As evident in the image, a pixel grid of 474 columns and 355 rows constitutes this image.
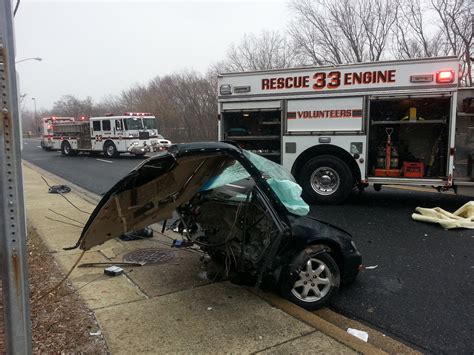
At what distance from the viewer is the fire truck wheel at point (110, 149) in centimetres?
2508

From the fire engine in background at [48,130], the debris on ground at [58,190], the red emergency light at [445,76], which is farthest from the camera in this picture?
the fire engine in background at [48,130]

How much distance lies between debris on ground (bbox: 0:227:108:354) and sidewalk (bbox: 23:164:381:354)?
0.08 meters

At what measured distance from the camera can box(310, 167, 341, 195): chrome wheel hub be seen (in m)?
8.63

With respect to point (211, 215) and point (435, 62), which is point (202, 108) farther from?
point (211, 215)

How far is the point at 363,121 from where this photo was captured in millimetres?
8273

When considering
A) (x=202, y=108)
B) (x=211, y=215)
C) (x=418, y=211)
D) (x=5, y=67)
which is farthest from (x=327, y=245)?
(x=202, y=108)

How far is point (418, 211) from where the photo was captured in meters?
7.66

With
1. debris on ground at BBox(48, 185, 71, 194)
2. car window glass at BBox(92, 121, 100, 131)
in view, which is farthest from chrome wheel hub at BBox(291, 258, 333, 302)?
car window glass at BBox(92, 121, 100, 131)

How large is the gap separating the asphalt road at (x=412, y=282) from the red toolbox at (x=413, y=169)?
2.33ft

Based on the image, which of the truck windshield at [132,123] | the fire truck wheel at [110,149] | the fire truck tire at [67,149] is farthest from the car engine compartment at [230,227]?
the fire truck tire at [67,149]

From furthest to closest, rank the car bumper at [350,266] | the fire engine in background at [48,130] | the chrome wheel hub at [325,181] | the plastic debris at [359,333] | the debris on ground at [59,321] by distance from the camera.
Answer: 1. the fire engine in background at [48,130]
2. the chrome wheel hub at [325,181]
3. the car bumper at [350,266]
4. the plastic debris at [359,333]
5. the debris on ground at [59,321]

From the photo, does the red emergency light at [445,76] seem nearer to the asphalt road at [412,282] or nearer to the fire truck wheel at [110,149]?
the asphalt road at [412,282]

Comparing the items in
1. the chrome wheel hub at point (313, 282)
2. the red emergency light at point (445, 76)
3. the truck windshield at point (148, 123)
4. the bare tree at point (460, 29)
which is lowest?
the chrome wheel hub at point (313, 282)

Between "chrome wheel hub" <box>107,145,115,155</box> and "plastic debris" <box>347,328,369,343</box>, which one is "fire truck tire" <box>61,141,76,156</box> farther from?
"plastic debris" <box>347,328,369,343</box>
